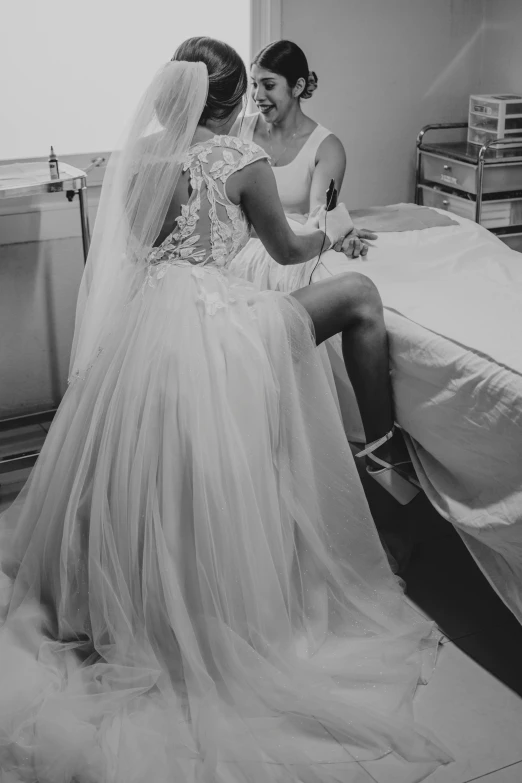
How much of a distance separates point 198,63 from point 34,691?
127 cm

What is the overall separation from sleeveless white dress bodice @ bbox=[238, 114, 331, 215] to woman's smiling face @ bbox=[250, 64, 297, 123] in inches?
4.7

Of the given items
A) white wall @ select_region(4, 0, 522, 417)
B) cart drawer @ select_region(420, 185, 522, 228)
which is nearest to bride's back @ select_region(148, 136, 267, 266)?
white wall @ select_region(4, 0, 522, 417)

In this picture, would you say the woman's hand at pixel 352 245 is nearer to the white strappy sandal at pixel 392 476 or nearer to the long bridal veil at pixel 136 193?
the white strappy sandal at pixel 392 476

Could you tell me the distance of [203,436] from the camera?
179cm

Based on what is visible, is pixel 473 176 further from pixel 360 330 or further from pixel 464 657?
pixel 464 657

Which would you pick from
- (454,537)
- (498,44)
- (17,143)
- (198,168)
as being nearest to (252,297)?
(198,168)

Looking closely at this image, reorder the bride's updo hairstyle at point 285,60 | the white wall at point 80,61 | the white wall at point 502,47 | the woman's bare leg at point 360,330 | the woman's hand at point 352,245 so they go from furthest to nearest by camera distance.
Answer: the white wall at point 502,47
the white wall at point 80,61
the bride's updo hairstyle at point 285,60
the woman's hand at point 352,245
the woman's bare leg at point 360,330

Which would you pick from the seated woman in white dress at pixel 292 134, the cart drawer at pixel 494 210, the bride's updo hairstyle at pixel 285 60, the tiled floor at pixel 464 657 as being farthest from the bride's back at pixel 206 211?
the cart drawer at pixel 494 210

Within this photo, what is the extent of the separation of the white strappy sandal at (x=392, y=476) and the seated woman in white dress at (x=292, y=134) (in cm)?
87

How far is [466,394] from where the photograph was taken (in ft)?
6.12

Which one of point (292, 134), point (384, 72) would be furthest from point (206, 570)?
point (384, 72)

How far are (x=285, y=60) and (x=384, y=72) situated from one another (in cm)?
82

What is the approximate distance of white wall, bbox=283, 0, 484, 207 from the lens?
3350 mm

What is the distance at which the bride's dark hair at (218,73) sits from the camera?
186 centimetres
